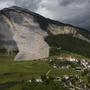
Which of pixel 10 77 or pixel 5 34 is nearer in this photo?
pixel 5 34

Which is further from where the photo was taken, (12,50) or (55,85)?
(55,85)

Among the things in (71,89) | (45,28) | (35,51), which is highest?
(45,28)

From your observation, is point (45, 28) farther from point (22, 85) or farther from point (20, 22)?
point (22, 85)

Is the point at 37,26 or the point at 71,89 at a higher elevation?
the point at 37,26

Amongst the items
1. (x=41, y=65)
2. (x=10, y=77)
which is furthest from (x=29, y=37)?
(x=41, y=65)

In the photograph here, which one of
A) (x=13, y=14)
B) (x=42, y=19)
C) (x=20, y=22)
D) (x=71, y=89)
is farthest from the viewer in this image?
(x=71, y=89)

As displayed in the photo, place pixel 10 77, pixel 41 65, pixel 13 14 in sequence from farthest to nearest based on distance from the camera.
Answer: pixel 41 65 → pixel 10 77 → pixel 13 14

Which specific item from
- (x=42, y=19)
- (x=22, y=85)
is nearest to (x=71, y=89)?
(x=22, y=85)

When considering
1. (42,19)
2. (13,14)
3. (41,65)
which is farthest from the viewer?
(41,65)

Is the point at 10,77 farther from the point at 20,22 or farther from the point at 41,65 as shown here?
the point at 20,22

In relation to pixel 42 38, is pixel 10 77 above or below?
below
